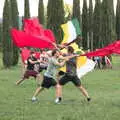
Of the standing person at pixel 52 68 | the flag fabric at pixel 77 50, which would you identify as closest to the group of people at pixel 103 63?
the flag fabric at pixel 77 50

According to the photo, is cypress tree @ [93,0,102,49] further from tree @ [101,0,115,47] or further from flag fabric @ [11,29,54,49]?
flag fabric @ [11,29,54,49]

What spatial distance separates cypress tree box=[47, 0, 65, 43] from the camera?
142 ft

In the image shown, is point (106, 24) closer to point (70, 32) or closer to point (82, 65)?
point (70, 32)

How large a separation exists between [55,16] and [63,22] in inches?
→ 33.2

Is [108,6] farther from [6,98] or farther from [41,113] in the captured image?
[41,113]

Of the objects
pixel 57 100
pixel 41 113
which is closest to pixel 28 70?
pixel 57 100

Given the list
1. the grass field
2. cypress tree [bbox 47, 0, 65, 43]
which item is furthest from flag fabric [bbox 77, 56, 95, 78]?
cypress tree [bbox 47, 0, 65, 43]

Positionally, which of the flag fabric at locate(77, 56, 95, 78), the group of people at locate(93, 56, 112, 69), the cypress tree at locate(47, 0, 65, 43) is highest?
the cypress tree at locate(47, 0, 65, 43)

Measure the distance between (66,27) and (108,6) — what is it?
2548cm

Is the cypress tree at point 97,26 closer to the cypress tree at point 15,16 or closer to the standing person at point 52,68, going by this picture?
the cypress tree at point 15,16

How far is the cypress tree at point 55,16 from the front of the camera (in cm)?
4331

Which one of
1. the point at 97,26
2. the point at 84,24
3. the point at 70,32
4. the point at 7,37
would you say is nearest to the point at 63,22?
the point at 7,37

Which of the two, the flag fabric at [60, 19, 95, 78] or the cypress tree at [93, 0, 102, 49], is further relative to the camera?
the cypress tree at [93, 0, 102, 49]

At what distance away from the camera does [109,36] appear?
44875mm
